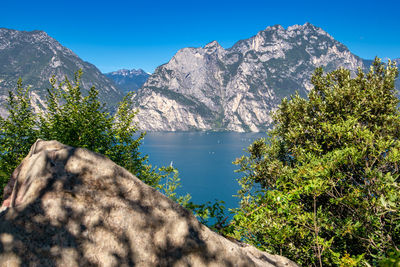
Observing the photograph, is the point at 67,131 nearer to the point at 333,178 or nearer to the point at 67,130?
the point at 67,130

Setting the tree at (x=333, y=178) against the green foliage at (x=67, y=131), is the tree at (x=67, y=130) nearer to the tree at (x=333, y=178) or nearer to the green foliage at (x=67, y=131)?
the green foliage at (x=67, y=131)

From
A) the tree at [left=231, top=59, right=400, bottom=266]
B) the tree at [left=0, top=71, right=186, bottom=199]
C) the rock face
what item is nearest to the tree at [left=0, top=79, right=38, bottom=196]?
the tree at [left=0, top=71, right=186, bottom=199]

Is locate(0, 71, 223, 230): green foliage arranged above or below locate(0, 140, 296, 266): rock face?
above

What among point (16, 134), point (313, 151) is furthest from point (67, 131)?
point (313, 151)

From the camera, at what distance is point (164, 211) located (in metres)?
3.58

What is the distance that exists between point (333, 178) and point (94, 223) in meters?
8.14

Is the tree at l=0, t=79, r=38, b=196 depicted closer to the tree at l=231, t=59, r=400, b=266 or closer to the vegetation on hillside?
the vegetation on hillside

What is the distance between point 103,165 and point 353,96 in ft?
52.7

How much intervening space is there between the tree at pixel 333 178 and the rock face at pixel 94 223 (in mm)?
2502

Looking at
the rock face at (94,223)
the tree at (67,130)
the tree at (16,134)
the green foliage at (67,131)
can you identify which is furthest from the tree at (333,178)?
the tree at (16,134)

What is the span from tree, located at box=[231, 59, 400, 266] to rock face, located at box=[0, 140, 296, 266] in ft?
8.21

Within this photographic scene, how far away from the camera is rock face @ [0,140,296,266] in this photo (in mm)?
2650

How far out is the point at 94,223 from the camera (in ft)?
10.0

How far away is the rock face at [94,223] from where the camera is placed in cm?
265
